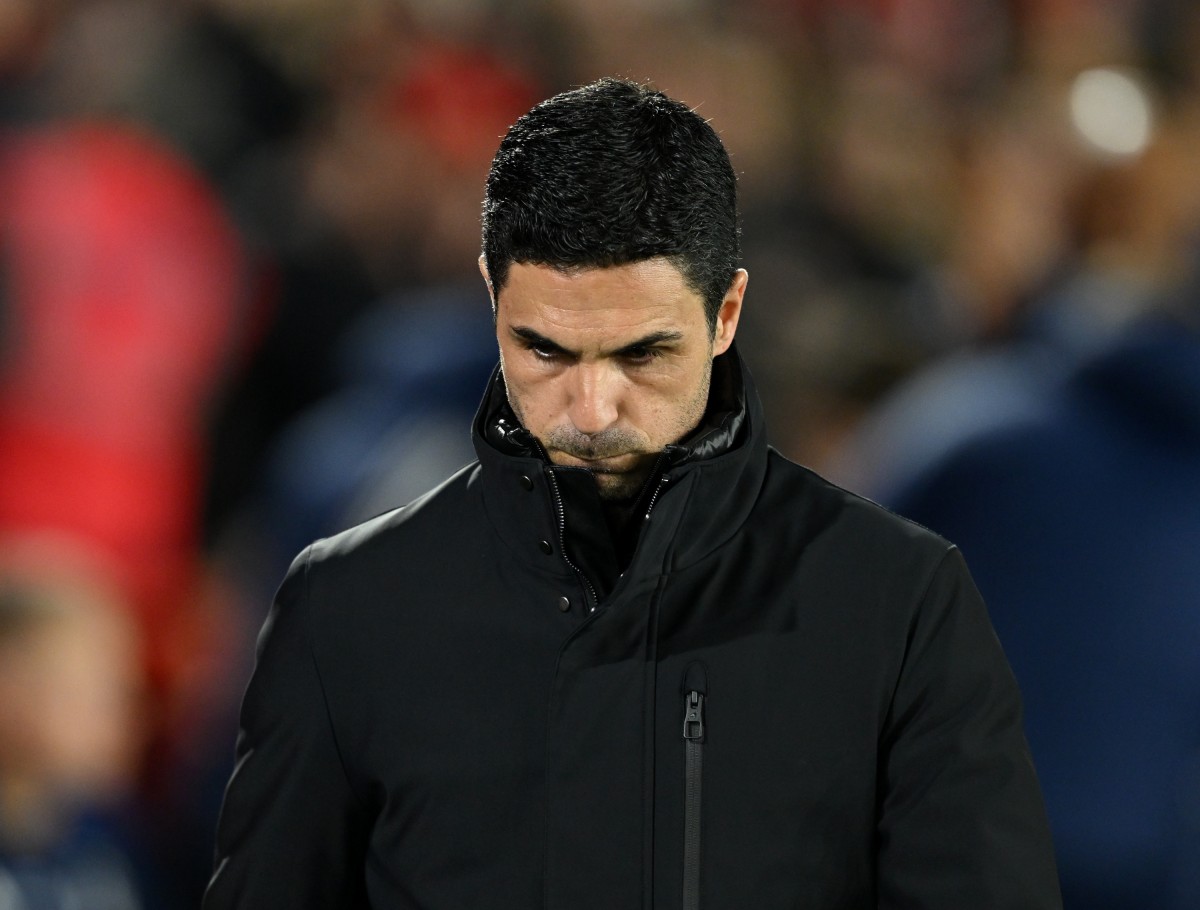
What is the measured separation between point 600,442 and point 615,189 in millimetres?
226

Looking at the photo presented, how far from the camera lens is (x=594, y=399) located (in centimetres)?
171

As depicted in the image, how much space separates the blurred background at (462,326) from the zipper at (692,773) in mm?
1046

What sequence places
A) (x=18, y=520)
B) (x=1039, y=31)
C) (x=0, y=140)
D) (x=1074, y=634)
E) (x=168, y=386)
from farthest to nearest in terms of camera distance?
(x=1039, y=31), (x=0, y=140), (x=168, y=386), (x=18, y=520), (x=1074, y=634)

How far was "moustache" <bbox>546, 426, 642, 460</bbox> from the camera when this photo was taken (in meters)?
1.72

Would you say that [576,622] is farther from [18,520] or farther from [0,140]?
[0,140]

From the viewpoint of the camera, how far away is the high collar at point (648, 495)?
5.58 feet

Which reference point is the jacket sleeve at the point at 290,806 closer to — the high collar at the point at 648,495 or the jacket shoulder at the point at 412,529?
the jacket shoulder at the point at 412,529

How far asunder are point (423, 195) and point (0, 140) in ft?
3.74

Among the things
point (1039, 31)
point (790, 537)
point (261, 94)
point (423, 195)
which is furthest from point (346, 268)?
point (790, 537)

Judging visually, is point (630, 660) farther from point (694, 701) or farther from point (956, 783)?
point (956, 783)

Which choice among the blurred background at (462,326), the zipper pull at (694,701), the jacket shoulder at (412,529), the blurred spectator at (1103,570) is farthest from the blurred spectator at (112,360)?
the zipper pull at (694,701)

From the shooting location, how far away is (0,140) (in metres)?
5.01

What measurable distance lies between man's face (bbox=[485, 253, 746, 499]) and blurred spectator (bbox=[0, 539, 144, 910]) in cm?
209

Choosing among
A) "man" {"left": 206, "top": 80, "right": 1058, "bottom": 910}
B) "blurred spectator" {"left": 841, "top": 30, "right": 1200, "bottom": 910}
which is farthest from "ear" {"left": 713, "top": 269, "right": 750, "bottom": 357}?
"blurred spectator" {"left": 841, "top": 30, "right": 1200, "bottom": 910}
